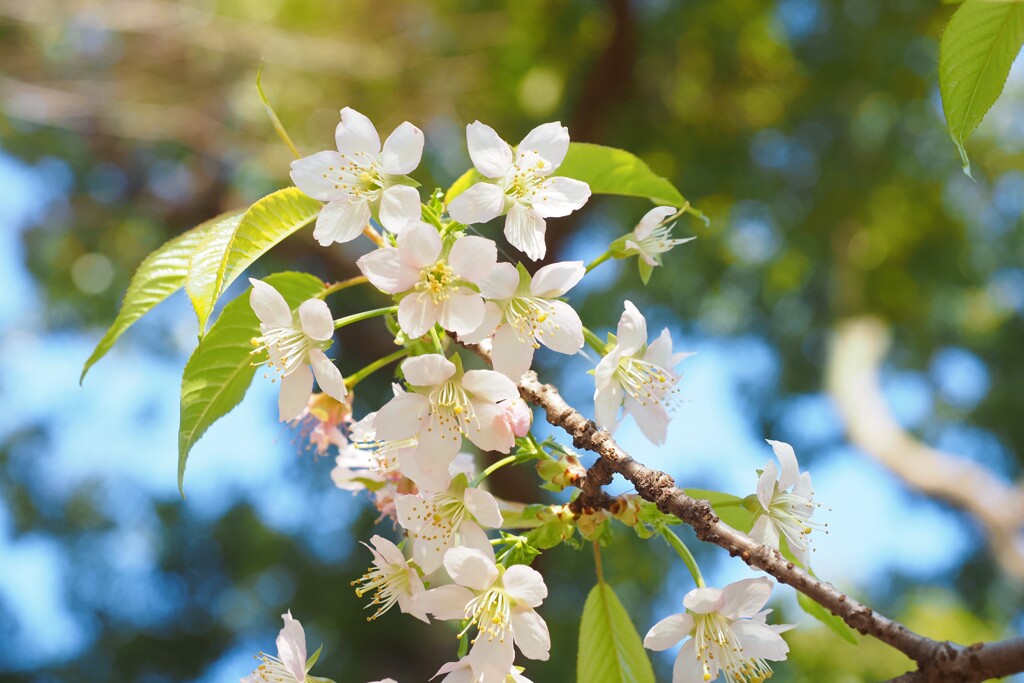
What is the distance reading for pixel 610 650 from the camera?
1.67ft

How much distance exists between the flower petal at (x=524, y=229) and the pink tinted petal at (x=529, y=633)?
190 millimetres

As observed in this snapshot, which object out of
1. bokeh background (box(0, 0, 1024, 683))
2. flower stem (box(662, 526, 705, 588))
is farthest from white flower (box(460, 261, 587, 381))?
bokeh background (box(0, 0, 1024, 683))

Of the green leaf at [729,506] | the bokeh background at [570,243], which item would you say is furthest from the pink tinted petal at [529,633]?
the bokeh background at [570,243]

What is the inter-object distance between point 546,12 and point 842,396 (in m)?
1.47

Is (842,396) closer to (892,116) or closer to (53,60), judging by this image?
(892,116)

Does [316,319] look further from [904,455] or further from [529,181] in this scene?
[904,455]

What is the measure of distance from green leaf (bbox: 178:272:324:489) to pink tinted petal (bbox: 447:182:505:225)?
0.42 feet

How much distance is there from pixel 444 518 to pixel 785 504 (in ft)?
0.62

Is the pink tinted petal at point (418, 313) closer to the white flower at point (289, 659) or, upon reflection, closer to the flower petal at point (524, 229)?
the flower petal at point (524, 229)

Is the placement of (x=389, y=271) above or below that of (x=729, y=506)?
above

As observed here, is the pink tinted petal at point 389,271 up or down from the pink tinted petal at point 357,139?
down

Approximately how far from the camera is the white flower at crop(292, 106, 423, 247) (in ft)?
1.63

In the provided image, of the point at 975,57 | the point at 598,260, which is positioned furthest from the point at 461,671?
the point at 975,57

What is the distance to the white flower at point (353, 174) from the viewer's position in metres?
0.50
